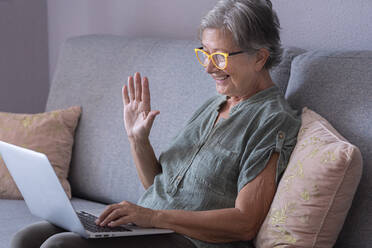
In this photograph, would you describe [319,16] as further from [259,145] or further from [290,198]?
[290,198]

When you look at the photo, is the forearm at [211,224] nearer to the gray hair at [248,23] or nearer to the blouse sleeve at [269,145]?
the blouse sleeve at [269,145]

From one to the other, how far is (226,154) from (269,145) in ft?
0.45

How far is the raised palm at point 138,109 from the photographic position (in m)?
1.71

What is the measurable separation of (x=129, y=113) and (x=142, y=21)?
102cm

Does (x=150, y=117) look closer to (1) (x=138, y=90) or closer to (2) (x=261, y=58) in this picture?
(1) (x=138, y=90)

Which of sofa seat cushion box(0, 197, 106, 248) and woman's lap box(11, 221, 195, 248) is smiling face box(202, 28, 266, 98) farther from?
sofa seat cushion box(0, 197, 106, 248)

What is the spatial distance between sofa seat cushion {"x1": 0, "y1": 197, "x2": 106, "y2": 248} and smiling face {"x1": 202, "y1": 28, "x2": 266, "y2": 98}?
660 millimetres

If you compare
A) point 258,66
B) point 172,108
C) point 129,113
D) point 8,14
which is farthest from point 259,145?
point 8,14

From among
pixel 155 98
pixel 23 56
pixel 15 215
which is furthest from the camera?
pixel 23 56

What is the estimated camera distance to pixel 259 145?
1.44 m

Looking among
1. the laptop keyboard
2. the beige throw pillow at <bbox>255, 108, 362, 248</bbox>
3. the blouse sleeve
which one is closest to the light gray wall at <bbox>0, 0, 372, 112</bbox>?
the blouse sleeve

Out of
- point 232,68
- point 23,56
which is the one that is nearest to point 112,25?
point 23,56

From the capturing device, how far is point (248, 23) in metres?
1.52

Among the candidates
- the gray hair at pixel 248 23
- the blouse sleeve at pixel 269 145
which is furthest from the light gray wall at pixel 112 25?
the blouse sleeve at pixel 269 145
